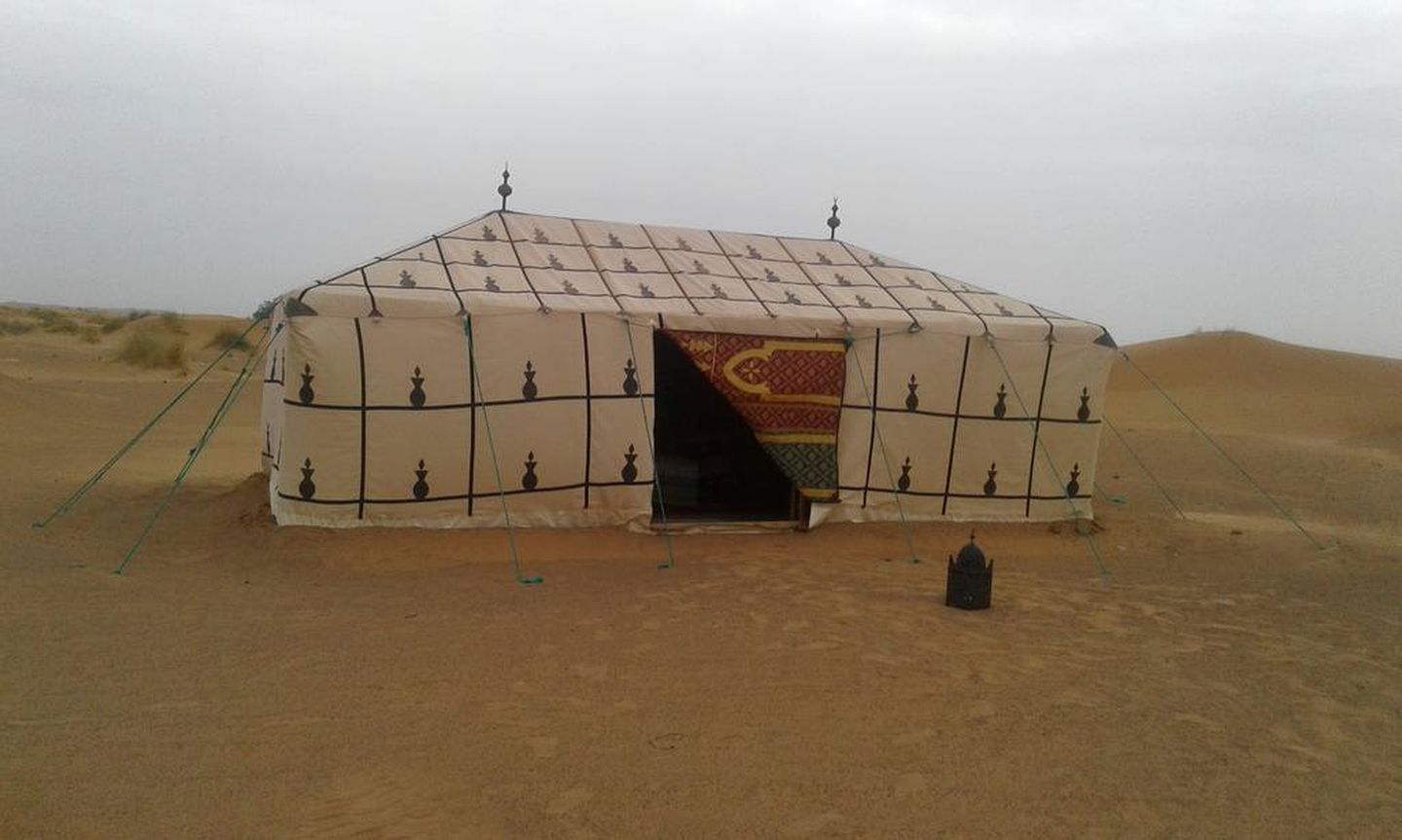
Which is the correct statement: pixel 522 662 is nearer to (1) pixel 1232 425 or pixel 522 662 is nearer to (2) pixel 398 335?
A: (2) pixel 398 335

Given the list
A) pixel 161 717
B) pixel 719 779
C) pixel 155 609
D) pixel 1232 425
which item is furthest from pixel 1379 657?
pixel 1232 425

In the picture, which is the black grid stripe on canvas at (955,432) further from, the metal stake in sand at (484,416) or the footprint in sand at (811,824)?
the footprint in sand at (811,824)

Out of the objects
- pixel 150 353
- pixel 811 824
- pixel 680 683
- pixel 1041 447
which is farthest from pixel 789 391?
pixel 150 353

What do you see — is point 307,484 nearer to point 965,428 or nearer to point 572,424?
point 572,424

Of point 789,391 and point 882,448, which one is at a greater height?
point 789,391

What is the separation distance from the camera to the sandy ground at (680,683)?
10.6 feet

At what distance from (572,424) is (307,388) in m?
1.77

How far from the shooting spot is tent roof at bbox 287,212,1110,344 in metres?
6.92

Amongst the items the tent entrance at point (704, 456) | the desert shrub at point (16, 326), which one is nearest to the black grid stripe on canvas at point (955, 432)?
the tent entrance at point (704, 456)

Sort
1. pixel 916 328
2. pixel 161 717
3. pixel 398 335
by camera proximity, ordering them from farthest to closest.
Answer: pixel 916 328 < pixel 398 335 < pixel 161 717

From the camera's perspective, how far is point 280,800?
3.13m

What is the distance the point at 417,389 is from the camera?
672cm

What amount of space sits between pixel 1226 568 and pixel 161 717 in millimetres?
7077

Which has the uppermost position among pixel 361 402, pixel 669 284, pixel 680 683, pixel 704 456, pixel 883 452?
pixel 669 284
